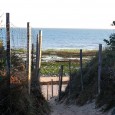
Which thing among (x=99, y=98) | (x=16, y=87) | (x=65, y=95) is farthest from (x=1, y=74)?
(x=65, y=95)

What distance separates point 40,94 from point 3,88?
92.7 inches

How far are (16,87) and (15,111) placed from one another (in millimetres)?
594

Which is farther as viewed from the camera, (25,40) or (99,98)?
(99,98)

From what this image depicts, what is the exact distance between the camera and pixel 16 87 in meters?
10.7

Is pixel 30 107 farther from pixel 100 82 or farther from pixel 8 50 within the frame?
pixel 100 82

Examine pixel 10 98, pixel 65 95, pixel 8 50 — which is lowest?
pixel 65 95

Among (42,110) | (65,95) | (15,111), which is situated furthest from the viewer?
(65,95)

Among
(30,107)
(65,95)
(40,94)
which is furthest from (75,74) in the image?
(30,107)

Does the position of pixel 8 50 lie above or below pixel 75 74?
above

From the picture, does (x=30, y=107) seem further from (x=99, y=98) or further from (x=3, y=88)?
(x=99, y=98)

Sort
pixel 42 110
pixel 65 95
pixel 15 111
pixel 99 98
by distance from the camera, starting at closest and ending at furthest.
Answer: pixel 15 111, pixel 42 110, pixel 99 98, pixel 65 95

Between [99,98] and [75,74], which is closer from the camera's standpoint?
[99,98]

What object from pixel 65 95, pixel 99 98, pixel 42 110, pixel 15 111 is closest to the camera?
pixel 15 111

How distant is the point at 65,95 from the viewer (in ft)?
66.7
